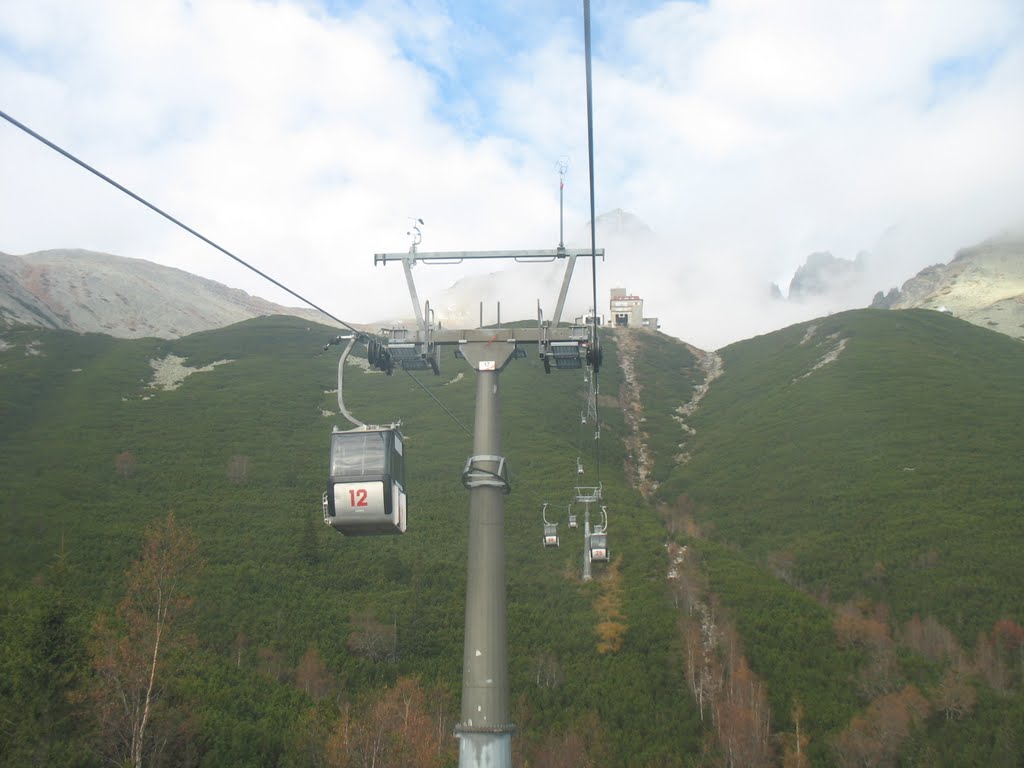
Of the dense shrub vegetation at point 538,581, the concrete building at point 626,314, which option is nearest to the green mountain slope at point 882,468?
the dense shrub vegetation at point 538,581

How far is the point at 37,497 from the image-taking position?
63.4m

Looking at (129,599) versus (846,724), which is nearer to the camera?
(129,599)

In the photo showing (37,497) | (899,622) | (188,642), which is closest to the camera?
(188,642)

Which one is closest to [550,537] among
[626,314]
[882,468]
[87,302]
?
[882,468]

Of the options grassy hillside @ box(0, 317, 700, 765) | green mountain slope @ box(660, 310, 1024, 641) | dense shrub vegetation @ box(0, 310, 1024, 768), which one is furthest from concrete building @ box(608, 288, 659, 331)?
grassy hillside @ box(0, 317, 700, 765)

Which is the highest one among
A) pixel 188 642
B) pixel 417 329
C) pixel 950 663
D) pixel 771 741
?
pixel 417 329

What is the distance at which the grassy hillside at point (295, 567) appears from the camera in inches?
1490

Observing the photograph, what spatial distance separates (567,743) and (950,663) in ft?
72.2

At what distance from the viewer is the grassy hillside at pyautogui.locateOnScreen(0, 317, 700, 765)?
37.8 m

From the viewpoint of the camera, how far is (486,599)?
10.0 meters

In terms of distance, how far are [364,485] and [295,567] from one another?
48.7m

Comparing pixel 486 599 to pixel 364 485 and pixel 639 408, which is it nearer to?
pixel 364 485

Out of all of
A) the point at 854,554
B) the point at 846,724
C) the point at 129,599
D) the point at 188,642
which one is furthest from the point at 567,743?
the point at 854,554

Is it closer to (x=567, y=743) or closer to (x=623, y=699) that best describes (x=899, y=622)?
(x=623, y=699)
